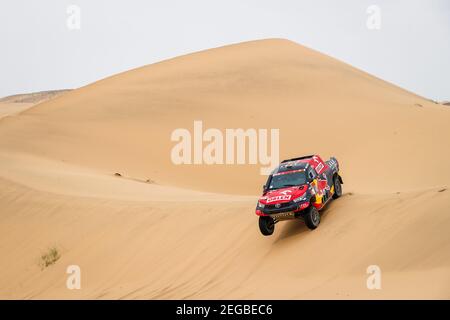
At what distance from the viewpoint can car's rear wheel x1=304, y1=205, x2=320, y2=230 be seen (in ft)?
37.3

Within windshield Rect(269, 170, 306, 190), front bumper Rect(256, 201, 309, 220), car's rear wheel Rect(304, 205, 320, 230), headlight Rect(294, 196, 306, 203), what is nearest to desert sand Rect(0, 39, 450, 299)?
car's rear wheel Rect(304, 205, 320, 230)

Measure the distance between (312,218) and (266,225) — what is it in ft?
3.48

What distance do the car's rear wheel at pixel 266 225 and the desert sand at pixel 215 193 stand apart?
30 cm

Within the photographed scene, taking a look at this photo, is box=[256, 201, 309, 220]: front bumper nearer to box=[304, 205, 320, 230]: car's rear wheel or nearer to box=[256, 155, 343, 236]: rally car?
box=[256, 155, 343, 236]: rally car

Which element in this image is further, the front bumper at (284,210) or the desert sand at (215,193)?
the front bumper at (284,210)

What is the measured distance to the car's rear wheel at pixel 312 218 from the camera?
11.4 m

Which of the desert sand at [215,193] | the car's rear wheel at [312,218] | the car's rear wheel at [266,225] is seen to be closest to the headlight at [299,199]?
the car's rear wheel at [312,218]

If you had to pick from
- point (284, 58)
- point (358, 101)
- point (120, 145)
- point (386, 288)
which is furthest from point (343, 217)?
point (284, 58)

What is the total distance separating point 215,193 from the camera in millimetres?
23391

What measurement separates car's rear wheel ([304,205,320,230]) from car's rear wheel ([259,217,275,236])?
0.90 m

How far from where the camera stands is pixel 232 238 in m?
12.9

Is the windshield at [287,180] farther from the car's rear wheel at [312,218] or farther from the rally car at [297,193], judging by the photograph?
the car's rear wheel at [312,218]

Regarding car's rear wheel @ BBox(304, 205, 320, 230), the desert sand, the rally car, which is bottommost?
the desert sand
